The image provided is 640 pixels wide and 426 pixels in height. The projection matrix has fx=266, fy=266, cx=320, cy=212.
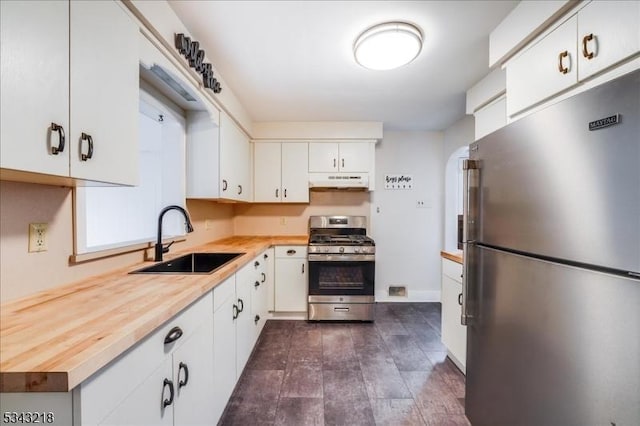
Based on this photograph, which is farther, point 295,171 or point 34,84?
point 295,171

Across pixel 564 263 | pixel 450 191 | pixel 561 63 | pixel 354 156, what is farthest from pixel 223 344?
pixel 450 191

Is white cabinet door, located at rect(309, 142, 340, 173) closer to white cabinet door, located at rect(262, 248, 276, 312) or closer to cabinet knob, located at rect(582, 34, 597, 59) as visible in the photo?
white cabinet door, located at rect(262, 248, 276, 312)

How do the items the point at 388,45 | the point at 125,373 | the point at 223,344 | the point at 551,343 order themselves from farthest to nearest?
1. the point at 388,45
2. the point at 223,344
3. the point at 551,343
4. the point at 125,373

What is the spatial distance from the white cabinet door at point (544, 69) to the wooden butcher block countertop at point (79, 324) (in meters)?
1.90

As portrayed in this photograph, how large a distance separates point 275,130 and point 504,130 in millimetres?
2658

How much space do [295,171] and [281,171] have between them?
Answer: 179mm

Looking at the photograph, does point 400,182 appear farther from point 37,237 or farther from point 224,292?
point 37,237

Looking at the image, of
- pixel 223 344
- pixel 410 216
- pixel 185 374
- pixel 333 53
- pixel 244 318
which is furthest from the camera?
pixel 410 216

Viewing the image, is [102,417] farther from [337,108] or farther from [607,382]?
[337,108]

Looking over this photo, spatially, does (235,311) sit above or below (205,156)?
below

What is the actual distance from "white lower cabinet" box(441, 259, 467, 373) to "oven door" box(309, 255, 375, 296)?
862mm

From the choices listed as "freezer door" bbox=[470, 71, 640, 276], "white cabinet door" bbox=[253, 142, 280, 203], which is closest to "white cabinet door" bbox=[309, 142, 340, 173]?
"white cabinet door" bbox=[253, 142, 280, 203]

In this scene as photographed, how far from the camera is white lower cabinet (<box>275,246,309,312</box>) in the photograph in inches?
119

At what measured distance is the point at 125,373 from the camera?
727 mm
